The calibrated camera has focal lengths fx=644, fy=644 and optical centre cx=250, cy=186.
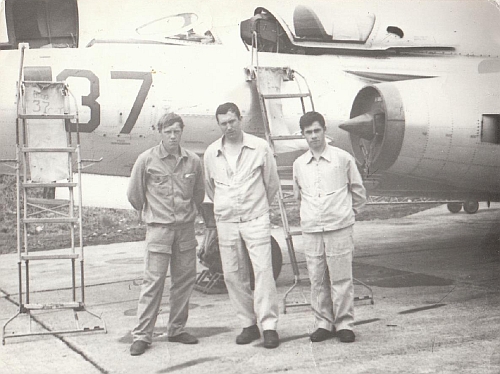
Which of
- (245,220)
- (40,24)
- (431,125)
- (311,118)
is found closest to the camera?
(245,220)

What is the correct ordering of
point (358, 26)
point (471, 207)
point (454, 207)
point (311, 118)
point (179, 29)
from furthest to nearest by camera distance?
point (454, 207), point (471, 207), point (358, 26), point (179, 29), point (311, 118)

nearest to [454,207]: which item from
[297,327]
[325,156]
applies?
[297,327]

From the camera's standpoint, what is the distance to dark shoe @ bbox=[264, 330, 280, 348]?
4738 mm

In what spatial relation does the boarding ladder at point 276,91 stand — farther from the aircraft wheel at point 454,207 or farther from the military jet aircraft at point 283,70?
the aircraft wheel at point 454,207

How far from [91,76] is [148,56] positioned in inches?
26.3

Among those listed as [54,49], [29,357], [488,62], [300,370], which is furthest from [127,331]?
[488,62]

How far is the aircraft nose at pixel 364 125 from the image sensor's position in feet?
22.0

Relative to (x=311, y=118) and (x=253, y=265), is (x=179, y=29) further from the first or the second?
(x=253, y=265)

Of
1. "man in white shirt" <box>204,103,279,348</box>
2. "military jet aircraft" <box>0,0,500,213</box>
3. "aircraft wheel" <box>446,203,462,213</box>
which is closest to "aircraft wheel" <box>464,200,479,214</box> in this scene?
"aircraft wheel" <box>446,203,462,213</box>

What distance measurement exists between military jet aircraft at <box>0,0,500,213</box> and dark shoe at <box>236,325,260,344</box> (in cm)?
263

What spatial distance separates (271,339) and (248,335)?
0.75 ft

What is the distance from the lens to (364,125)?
22.0 feet

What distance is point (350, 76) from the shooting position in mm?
7535

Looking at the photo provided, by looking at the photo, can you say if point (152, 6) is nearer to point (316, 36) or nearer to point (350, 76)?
point (316, 36)
